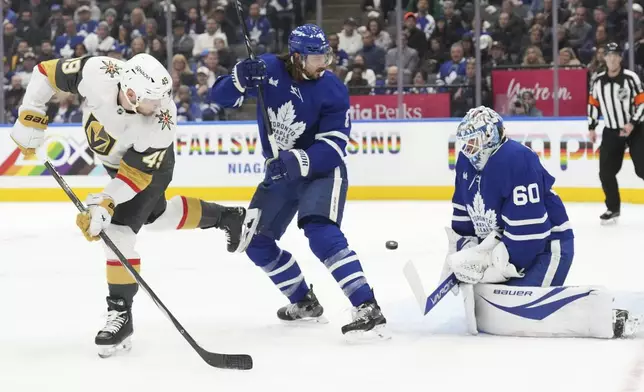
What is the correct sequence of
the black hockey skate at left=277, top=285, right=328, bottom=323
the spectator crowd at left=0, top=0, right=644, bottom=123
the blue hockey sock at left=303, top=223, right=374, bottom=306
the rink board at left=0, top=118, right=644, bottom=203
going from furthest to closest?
the spectator crowd at left=0, top=0, right=644, bottom=123 → the rink board at left=0, top=118, right=644, bottom=203 → the black hockey skate at left=277, top=285, right=328, bottom=323 → the blue hockey sock at left=303, top=223, right=374, bottom=306

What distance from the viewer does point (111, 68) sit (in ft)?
12.8

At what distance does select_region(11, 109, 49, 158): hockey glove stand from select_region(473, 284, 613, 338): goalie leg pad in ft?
5.64

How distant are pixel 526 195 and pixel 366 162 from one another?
5.62 m

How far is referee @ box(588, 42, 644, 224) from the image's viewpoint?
7.66 meters

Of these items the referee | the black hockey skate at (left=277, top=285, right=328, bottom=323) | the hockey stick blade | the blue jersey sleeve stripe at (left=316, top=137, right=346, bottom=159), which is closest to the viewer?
the hockey stick blade

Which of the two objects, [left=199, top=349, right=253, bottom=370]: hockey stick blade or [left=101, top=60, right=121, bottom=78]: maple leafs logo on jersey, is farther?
[left=101, top=60, right=121, bottom=78]: maple leafs logo on jersey

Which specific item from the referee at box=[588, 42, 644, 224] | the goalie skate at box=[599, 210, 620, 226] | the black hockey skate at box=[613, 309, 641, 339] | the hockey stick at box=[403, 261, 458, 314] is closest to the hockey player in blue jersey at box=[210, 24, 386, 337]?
the hockey stick at box=[403, 261, 458, 314]

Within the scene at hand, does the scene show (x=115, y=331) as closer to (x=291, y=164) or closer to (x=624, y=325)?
(x=291, y=164)

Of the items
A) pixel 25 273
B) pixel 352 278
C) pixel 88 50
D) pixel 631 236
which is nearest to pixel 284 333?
pixel 352 278

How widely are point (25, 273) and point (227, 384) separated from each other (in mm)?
2744

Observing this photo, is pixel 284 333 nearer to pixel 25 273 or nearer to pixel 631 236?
pixel 25 273

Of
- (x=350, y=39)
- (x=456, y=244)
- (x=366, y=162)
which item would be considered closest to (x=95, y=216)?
(x=456, y=244)

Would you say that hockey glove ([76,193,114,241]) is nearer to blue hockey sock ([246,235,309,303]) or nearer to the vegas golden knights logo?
the vegas golden knights logo

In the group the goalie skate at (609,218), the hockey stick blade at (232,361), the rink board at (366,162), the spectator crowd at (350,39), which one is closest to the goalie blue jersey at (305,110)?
the hockey stick blade at (232,361)
